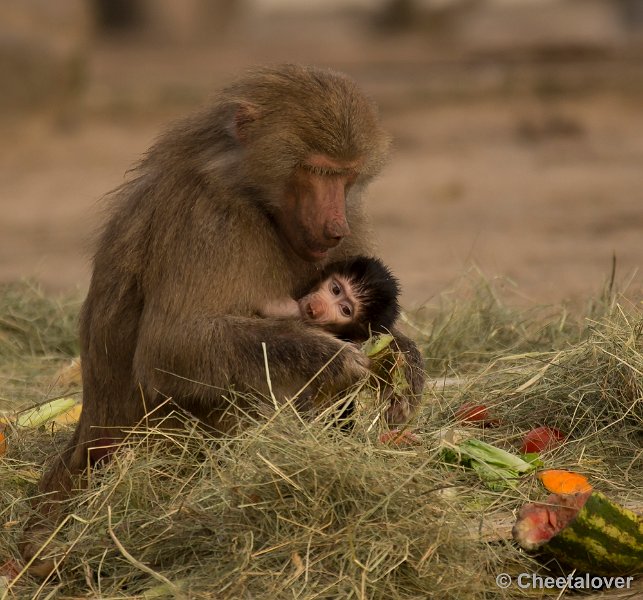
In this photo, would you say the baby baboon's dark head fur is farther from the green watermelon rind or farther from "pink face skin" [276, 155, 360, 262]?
the green watermelon rind

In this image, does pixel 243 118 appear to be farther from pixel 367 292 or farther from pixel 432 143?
pixel 432 143

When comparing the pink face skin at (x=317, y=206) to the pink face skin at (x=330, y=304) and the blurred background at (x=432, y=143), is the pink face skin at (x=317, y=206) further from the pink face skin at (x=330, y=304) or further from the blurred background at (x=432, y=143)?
the blurred background at (x=432, y=143)

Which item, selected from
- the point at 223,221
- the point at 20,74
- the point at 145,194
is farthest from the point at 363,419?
the point at 20,74

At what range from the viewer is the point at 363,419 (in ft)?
11.8

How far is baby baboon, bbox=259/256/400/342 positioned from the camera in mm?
3932

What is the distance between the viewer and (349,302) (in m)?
3.99

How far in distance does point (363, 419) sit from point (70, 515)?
86 cm

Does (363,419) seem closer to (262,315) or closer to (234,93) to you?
(262,315)

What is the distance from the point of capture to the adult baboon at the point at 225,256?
3.69 meters

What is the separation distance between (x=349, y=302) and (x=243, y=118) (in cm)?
67

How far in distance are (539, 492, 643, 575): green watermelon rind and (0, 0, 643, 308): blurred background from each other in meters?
3.60

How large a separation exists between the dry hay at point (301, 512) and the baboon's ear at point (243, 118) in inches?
35.0

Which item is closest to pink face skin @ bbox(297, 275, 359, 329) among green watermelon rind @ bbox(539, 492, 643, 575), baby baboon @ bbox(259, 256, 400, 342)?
baby baboon @ bbox(259, 256, 400, 342)

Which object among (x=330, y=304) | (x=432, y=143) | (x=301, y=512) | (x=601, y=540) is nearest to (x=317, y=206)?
(x=330, y=304)
